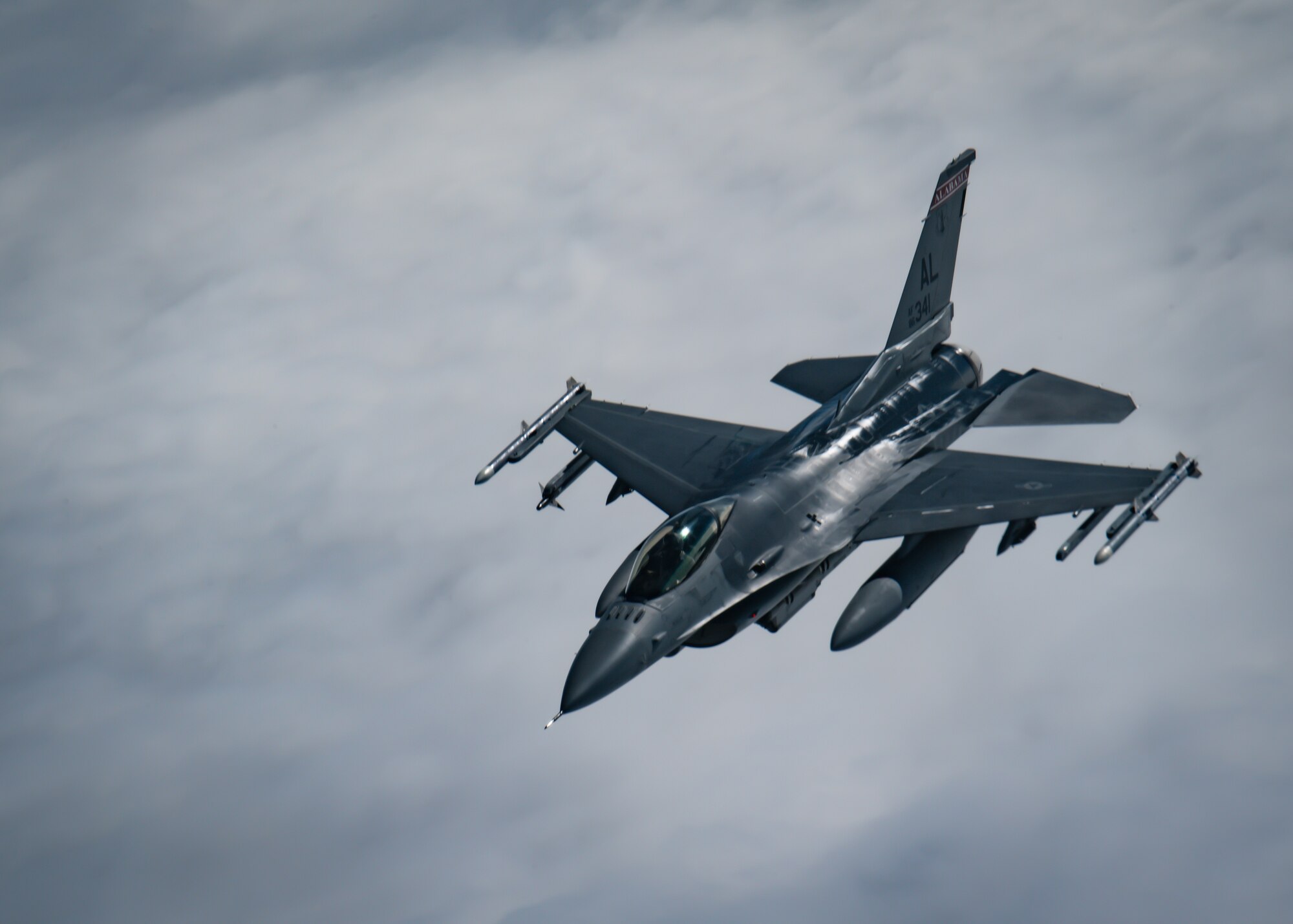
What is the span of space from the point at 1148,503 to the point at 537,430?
13.8m

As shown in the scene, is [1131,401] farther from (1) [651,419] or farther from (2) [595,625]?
(2) [595,625]

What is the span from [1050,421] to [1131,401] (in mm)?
1981

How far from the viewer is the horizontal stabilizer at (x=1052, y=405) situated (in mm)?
29734

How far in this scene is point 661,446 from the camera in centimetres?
3012

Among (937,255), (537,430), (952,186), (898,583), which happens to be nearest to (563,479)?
(537,430)

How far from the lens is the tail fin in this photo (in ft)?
104

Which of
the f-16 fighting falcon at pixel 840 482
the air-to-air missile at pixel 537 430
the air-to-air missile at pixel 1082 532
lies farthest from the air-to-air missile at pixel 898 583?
the air-to-air missile at pixel 537 430

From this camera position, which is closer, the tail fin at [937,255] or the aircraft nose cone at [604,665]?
the aircraft nose cone at [604,665]

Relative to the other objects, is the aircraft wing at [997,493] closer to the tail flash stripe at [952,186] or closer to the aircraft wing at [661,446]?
the aircraft wing at [661,446]

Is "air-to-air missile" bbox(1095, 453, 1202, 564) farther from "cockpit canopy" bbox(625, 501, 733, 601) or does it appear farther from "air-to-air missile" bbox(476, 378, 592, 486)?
"air-to-air missile" bbox(476, 378, 592, 486)

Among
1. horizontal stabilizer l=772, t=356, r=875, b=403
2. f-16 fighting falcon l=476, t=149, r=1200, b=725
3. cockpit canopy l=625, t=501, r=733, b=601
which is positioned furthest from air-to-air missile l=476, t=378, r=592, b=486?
cockpit canopy l=625, t=501, r=733, b=601

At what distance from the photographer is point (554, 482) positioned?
30328 millimetres

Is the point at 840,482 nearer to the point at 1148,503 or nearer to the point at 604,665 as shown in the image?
the point at 1148,503

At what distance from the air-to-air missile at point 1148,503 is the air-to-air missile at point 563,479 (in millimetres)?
11765
